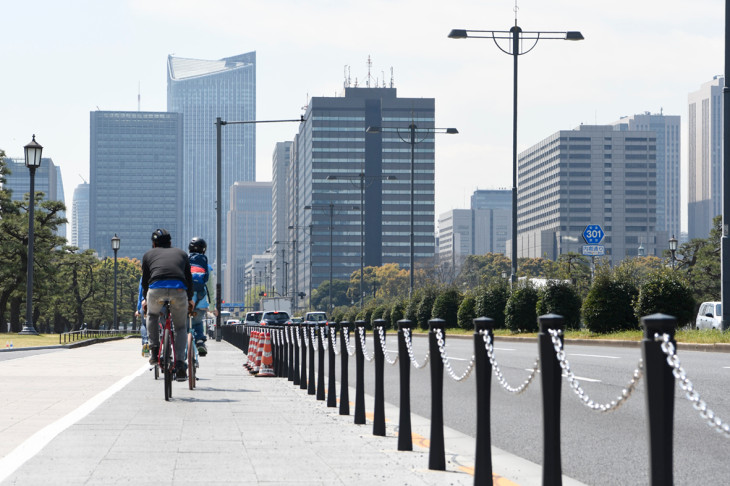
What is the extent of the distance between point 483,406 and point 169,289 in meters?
7.17

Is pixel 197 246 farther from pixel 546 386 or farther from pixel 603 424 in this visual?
pixel 546 386

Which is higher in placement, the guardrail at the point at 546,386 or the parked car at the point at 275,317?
the guardrail at the point at 546,386

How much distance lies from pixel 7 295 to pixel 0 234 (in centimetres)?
450

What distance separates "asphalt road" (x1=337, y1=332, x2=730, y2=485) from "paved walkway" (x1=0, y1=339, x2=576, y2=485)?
0.55 meters

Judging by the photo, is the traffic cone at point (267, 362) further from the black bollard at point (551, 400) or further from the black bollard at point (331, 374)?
→ the black bollard at point (551, 400)

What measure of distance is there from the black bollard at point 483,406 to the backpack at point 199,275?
922 cm

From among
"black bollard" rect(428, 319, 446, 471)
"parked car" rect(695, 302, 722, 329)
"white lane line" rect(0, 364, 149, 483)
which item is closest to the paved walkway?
"white lane line" rect(0, 364, 149, 483)

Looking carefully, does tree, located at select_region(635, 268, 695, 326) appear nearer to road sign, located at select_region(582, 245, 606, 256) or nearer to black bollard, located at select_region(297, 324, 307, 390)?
road sign, located at select_region(582, 245, 606, 256)

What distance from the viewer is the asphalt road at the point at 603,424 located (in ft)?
26.9

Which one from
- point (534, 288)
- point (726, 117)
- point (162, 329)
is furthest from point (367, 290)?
point (162, 329)

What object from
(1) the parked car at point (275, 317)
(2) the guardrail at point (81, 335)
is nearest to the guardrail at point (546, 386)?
(2) the guardrail at point (81, 335)

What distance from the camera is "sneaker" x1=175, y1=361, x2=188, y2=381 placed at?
44.2 feet

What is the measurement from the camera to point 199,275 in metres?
15.7

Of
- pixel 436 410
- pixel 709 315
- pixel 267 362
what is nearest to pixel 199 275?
pixel 267 362
